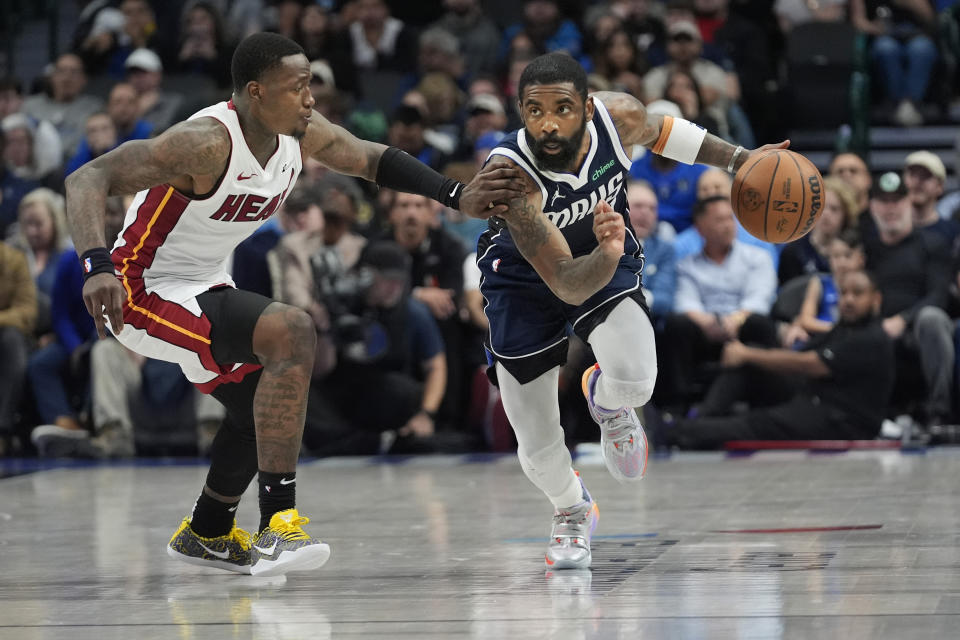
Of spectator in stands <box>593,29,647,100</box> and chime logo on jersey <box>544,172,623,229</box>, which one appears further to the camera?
spectator in stands <box>593,29,647,100</box>

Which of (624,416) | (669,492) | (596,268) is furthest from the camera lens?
(669,492)

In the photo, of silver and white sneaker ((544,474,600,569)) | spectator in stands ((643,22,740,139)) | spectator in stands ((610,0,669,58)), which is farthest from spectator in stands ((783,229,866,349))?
silver and white sneaker ((544,474,600,569))

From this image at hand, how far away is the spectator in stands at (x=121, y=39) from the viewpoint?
1363cm

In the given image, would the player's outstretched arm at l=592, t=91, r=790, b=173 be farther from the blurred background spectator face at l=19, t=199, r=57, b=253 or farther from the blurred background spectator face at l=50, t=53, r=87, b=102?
the blurred background spectator face at l=50, t=53, r=87, b=102

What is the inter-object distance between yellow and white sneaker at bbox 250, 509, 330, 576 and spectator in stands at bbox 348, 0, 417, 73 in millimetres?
8750

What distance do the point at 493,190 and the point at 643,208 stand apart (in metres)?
4.52

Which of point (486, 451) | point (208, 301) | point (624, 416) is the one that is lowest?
point (486, 451)

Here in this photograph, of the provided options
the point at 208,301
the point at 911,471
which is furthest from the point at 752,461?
the point at 208,301

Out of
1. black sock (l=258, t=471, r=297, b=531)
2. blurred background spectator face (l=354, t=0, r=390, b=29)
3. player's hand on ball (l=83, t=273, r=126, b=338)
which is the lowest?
Answer: black sock (l=258, t=471, r=297, b=531)

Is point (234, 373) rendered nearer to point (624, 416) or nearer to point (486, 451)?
point (624, 416)

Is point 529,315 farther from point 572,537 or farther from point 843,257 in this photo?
point 843,257

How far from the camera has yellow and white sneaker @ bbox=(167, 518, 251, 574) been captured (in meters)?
5.46

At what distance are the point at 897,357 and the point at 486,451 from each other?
259 centimetres

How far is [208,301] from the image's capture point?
203 inches
